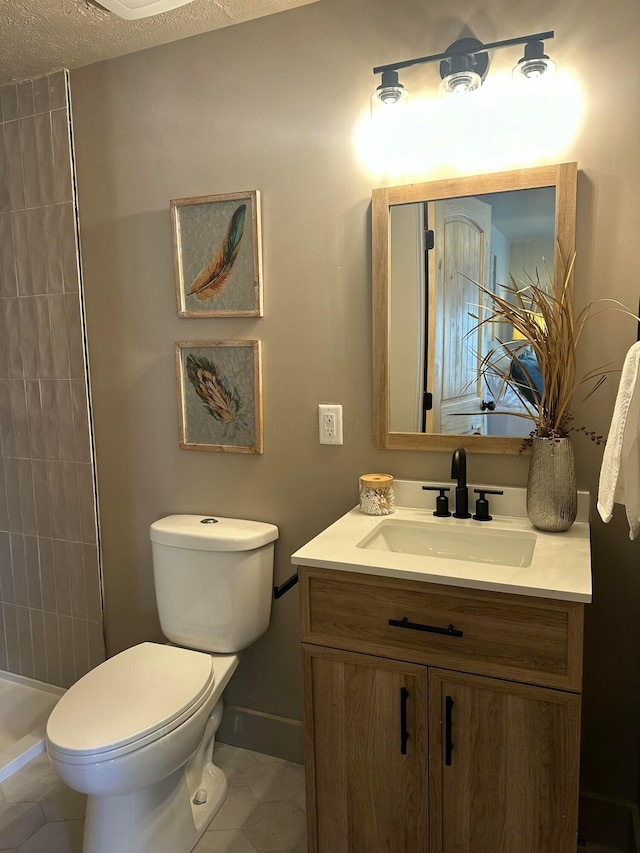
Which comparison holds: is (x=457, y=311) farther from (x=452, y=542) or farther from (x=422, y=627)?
(x=422, y=627)

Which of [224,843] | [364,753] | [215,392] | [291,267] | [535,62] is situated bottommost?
[224,843]

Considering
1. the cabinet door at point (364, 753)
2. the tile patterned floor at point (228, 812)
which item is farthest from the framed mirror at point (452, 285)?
the tile patterned floor at point (228, 812)

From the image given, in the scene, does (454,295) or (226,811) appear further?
(226,811)

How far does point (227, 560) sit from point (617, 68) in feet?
5.34

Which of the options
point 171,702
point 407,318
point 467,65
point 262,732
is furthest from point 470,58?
point 262,732

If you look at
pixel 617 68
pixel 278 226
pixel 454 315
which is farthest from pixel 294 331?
pixel 617 68

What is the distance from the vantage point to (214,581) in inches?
74.5

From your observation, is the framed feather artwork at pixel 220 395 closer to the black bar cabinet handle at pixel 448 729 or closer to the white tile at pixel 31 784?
the black bar cabinet handle at pixel 448 729

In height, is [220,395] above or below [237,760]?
above

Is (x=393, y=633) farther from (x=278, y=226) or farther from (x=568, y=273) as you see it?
(x=278, y=226)

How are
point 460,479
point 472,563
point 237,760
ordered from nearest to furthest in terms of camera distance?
point 472,563, point 460,479, point 237,760

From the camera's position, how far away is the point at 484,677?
4.30 ft

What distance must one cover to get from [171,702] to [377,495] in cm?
75

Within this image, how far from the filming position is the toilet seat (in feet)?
4.77
